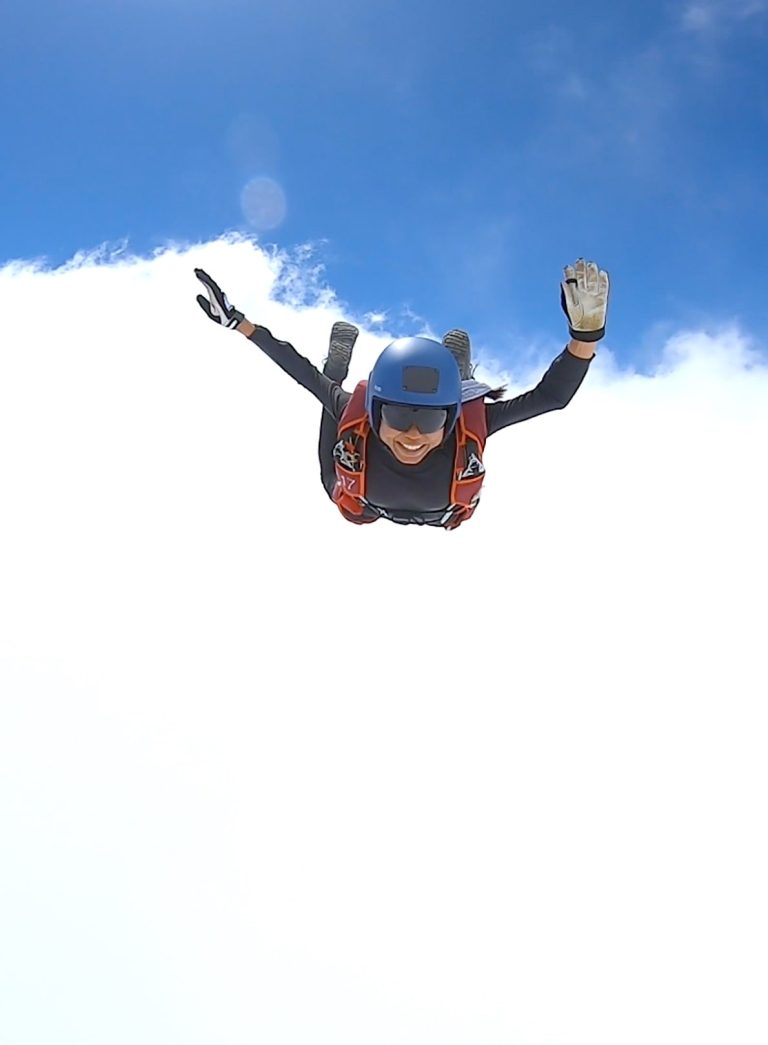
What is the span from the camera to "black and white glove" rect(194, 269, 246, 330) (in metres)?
7.38

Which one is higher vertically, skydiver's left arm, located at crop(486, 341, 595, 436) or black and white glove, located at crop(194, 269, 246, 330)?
black and white glove, located at crop(194, 269, 246, 330)

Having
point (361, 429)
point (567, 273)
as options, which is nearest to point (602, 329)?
point (567, 273)

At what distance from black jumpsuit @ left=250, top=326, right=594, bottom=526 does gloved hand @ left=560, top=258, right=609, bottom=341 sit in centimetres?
29

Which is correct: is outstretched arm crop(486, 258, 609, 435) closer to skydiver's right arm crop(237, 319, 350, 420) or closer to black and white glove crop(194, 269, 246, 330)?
skydiver's right arm crop(237, 319, 350, 420)

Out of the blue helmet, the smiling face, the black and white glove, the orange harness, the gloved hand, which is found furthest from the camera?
the black and white glove

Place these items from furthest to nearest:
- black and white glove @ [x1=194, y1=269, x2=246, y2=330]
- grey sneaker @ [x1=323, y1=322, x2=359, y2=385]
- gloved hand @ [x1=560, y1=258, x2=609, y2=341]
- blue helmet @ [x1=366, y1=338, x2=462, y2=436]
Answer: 1. grey sneaker @ [x1=323, y1=322, x2=359, y2=385]
2. black and white glove @ [x1=194, y1=269, x2=246, y2=330]
3. blue helmet @ [x1=366, y1=338, x2=462, y2=436]
4. gloved hand @ [x1=560, y1=258, x2=609, y2=341]

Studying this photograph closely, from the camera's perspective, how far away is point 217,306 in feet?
24.2

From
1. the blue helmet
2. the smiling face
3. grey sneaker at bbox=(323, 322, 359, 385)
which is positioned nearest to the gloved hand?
the blue helmet

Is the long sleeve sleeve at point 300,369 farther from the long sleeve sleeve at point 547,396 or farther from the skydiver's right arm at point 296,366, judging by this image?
the long sleeve sleeve at point 547,396

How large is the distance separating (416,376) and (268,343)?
1.56 meters

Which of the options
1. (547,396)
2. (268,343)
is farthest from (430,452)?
(268,343)

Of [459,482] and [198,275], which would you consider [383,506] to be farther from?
[198,275]

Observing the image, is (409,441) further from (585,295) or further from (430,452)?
(585,295)

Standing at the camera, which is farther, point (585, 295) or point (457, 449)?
point (457, 449)
